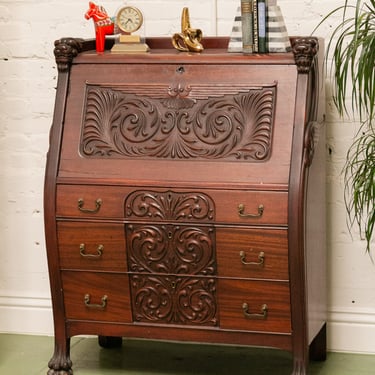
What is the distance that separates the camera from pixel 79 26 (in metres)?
4.18

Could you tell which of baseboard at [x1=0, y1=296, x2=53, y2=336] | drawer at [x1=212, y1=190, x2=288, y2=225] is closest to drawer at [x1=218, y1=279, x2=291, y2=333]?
drawer at [x1=212, y1=190, x2=288, y2=225]

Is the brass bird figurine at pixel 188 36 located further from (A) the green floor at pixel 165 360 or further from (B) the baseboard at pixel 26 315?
(B) the baseboard at pixel 26 315

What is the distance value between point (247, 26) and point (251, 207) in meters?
0.68

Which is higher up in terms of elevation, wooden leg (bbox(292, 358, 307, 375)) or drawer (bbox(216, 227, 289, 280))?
drawer (bbox(216, 227, 289, 280))

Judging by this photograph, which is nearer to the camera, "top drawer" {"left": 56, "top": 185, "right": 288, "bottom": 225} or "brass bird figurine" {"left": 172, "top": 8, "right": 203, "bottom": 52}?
"top drawer" {"left": 56, "top": 185, "right": 288, "bottom": 225}

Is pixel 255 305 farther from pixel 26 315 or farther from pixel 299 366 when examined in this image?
pixel 26 315

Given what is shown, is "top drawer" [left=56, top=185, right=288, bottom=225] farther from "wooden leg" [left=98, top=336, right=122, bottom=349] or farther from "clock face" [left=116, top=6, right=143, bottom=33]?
"wooden leg" [left=98, top=336, right=122, bottom=349]

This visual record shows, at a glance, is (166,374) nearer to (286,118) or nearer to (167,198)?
(167,198)

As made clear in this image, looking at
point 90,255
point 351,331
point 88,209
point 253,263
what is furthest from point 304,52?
point 351,331

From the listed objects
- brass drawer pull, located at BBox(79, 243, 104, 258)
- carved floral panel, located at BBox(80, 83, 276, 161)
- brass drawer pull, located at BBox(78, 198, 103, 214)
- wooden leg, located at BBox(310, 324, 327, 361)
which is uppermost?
carved floral panel, located at BBox(80, 83, 276, 161)

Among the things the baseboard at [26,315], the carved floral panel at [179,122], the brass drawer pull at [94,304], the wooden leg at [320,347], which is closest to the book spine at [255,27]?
the carved floral panel at [179,122]

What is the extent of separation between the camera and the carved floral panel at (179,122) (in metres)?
3.46

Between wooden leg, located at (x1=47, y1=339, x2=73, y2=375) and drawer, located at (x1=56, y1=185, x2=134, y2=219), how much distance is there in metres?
0.52

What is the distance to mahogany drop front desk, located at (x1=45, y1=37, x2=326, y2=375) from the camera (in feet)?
11.2
